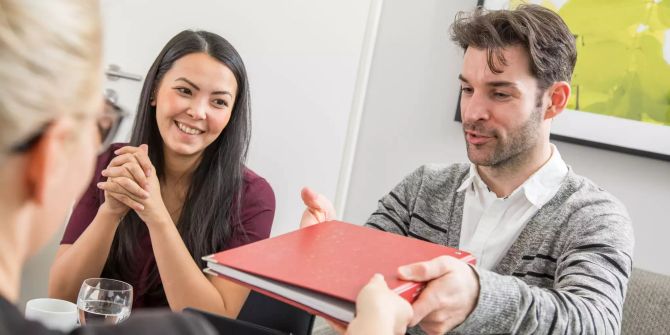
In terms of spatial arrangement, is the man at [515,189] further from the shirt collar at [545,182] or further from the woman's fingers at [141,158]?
the woman's fingers at [141,158]

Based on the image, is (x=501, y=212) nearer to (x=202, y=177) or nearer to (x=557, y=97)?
(x=557, y=97)

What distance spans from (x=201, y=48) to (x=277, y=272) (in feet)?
3.64

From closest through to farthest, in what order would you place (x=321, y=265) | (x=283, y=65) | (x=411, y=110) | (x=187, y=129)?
1. (x=321, y=265)
2. (x=187, y=129)
3. (x=411, y=110)
4. (x=283, y=65)

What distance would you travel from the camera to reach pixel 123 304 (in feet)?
4.03

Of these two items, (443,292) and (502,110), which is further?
(502,110)

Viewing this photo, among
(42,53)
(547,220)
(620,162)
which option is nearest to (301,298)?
(42,53)

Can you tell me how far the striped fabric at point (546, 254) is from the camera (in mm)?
1182

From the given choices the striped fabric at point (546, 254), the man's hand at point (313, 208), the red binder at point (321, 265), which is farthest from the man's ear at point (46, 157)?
the man's hand at point (313, 208)

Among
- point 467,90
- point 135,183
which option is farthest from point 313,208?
point 467,90

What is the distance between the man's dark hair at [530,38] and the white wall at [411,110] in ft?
2.35

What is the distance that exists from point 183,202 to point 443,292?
104cm

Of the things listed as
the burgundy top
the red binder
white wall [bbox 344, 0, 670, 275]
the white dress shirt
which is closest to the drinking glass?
the red binder

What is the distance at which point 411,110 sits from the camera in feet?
8.60

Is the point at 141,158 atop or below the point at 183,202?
atop
